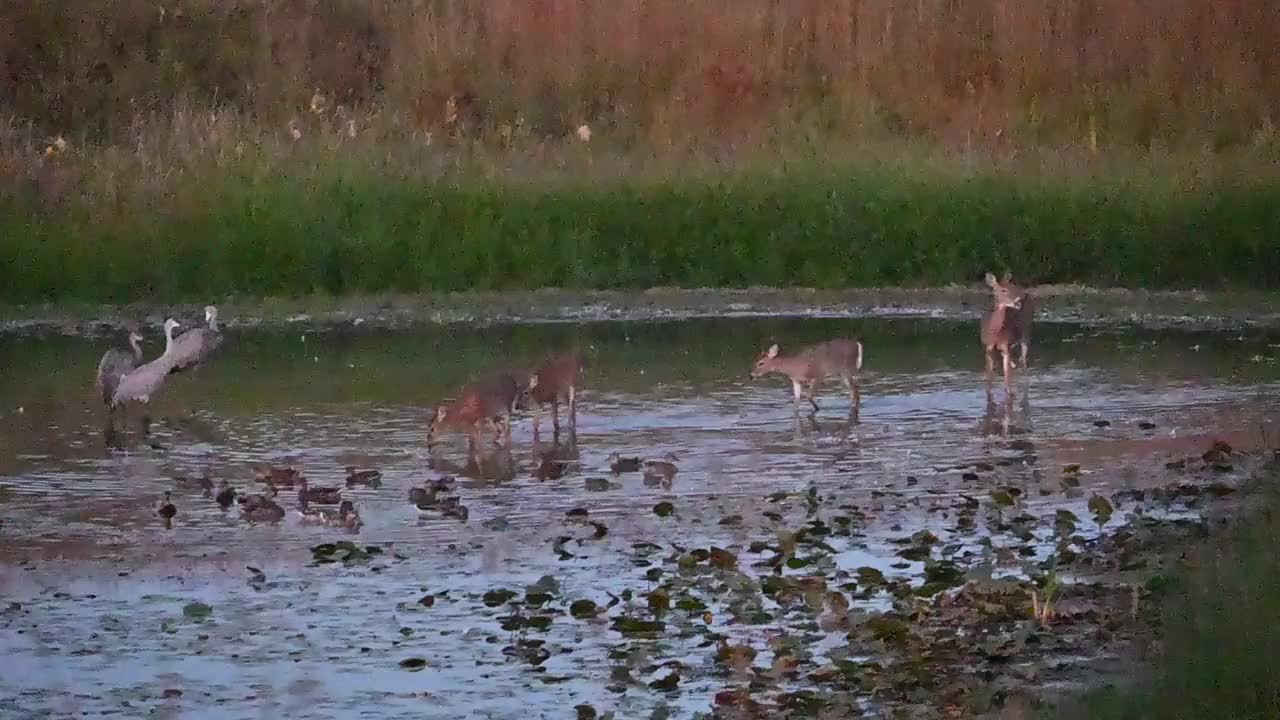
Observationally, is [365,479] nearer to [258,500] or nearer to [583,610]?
[258,500]

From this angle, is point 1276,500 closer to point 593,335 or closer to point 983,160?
point 593,335

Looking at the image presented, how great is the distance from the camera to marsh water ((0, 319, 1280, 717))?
25.1 feet

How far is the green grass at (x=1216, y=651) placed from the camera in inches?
247

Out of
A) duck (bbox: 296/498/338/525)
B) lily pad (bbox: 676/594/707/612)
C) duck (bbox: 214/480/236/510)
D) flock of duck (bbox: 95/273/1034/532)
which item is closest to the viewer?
lily pad (bbox: 676/594/707/612)

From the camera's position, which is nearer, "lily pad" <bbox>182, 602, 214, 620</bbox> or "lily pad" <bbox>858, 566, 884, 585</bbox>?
"lily pad" <bbox>182, 602, 214, 620</bbox>

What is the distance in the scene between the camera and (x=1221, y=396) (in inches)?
529

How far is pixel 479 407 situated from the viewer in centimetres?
1159

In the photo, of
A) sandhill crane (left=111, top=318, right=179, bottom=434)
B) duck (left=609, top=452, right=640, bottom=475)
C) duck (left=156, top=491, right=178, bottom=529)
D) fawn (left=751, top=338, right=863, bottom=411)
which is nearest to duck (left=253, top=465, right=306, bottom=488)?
duck (left=156, top=491, right=178, bottom=529)

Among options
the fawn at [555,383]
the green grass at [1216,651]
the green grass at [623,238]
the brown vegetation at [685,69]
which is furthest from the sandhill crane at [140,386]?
the brown vegetation at [685,69]

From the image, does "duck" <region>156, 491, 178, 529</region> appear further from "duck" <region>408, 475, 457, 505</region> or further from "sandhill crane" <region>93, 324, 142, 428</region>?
"sandhill crane" <region>93, 324, 142, 428</region>

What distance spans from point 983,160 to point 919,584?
1230cm

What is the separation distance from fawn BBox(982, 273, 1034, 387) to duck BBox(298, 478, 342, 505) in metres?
4.80

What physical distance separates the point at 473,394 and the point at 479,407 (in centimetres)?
9

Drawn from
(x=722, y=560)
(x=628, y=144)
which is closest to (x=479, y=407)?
(x=722, y=560)
